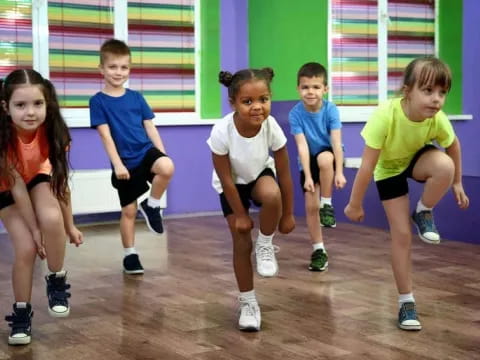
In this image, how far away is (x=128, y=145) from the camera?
402 cm

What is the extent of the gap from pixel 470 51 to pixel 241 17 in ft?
6.82

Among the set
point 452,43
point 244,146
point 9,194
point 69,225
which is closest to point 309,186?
point 244,146

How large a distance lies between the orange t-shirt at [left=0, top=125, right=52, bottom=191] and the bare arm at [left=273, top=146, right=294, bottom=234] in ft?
2.75

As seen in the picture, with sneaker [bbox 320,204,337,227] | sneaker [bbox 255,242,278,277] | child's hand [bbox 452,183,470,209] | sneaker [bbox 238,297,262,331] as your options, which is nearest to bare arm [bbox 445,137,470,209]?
child's hand [bbox 452,183,470,209]

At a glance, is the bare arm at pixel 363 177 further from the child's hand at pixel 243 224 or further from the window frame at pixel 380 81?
the window frame at pixel 380 81

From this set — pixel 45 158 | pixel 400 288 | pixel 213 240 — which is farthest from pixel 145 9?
pixel 400 288

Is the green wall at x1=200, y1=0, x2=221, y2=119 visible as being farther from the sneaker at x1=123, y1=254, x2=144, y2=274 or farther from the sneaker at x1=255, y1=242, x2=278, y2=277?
the sneaker at x1=255, y1=242, x2=278, y2=277

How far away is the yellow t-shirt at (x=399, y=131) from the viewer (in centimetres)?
278

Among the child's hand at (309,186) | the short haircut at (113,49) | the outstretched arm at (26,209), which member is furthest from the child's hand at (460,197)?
the short haircut at (113,49)

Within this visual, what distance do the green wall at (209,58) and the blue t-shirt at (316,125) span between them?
100 inches

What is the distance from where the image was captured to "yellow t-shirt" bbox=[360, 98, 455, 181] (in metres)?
2.78

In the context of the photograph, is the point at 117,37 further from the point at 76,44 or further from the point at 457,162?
the point at 457,162

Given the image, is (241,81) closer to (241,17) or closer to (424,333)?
(424,333)

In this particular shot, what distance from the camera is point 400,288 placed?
2.94 meters
